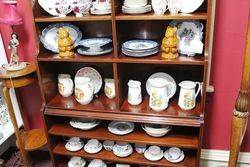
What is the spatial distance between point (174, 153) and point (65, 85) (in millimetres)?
771

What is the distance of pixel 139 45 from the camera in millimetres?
1481

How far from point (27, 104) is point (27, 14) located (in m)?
0.67

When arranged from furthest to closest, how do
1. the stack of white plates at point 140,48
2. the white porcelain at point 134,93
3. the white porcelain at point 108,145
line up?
the white porcelain at point 108,145 < the white porcelain at point 134,93 < the stack of white plates at point 140,48

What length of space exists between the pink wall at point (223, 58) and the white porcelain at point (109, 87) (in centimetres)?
59

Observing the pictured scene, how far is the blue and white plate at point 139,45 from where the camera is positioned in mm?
1425

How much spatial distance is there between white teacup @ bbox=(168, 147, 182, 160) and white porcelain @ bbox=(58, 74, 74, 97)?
71cm

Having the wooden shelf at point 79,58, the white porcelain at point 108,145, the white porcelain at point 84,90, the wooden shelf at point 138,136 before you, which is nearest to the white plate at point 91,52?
the wooden shelf at point 79,58

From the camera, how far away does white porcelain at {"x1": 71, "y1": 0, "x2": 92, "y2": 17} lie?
4.75 ft

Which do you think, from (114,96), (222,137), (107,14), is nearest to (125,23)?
(107,14)

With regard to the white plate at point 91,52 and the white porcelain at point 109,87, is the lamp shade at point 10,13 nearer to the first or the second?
the white plate at point 91,52

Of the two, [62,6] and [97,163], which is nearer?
[62,6]

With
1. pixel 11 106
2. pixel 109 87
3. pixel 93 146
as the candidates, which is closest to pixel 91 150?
pixel 93 146

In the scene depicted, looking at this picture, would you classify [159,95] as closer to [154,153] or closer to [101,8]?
[154,153]

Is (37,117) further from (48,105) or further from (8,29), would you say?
(8,29)
